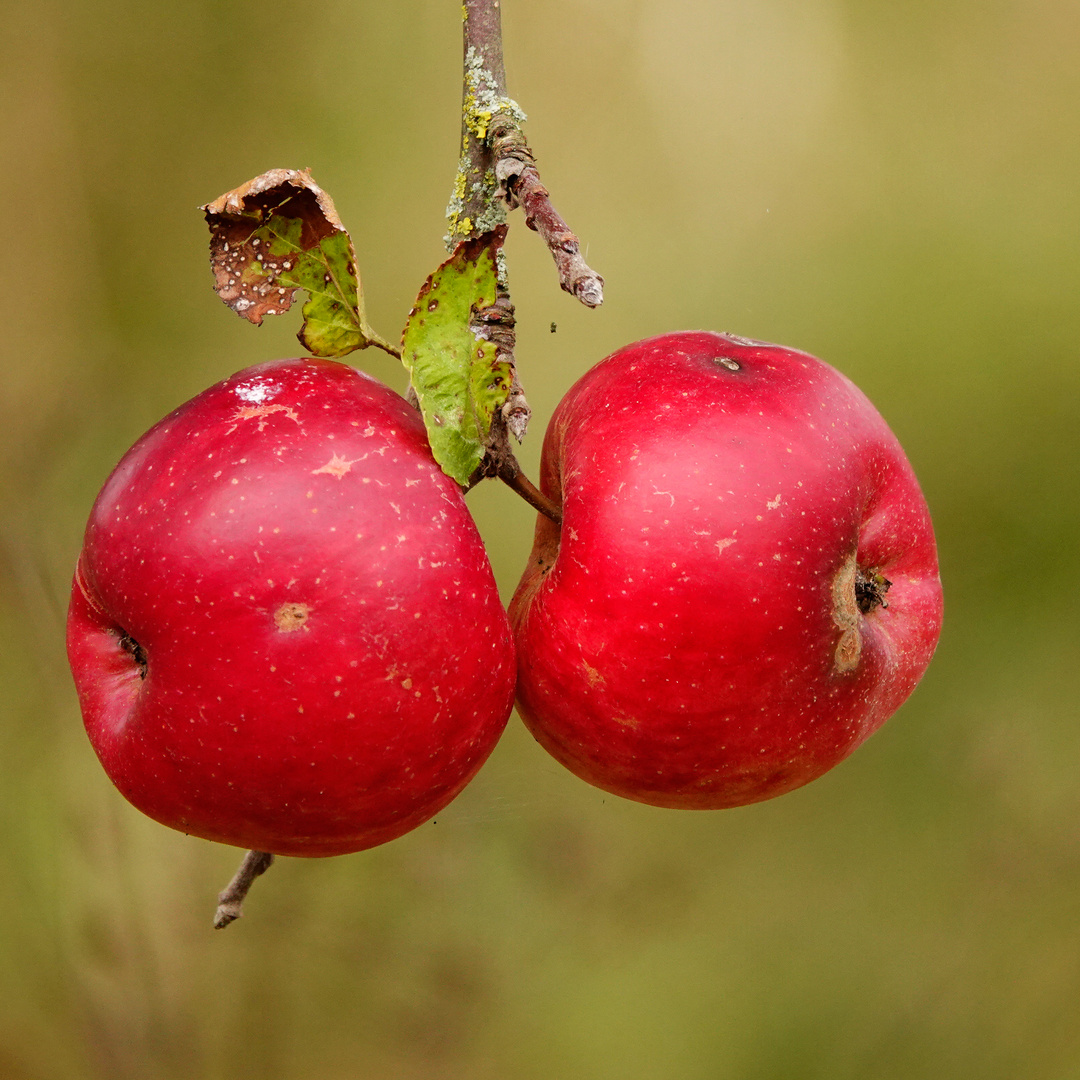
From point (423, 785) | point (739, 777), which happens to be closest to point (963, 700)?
point (739, 777)

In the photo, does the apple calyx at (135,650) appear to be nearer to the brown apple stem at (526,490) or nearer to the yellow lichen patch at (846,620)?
the brown apple stem at (526,490)

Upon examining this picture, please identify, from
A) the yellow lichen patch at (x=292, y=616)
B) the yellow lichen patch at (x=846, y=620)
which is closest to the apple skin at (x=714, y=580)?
the yellow lichen patch at (x=846, y=620)

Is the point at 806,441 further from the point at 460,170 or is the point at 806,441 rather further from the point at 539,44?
the point at 539,44

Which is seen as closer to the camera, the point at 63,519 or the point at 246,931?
the point at 63,519

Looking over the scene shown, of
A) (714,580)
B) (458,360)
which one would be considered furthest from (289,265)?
(714,580)

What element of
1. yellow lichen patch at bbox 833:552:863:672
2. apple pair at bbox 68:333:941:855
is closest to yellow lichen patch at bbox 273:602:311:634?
apple pair at bbox 68:333:941:855

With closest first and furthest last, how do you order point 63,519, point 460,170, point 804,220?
point 460,170, point 63,519, point 804,220

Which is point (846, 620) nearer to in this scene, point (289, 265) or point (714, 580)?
point (714, 580)
